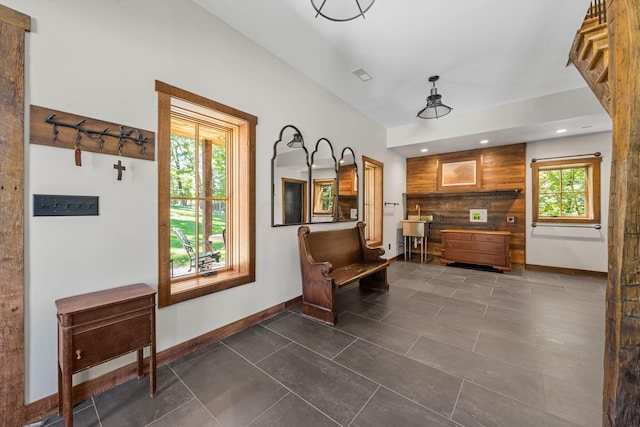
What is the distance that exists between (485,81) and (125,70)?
13.9 ft

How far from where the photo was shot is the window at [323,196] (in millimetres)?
3537

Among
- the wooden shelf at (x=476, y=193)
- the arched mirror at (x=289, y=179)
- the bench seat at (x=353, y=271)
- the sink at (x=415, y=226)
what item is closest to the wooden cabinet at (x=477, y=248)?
the sink at (x=415, y=226)

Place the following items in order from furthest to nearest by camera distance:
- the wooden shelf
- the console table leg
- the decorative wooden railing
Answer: the wooden shelf < the console table leg < the decorative wooden railing

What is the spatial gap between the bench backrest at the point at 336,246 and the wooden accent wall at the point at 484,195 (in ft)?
10.2

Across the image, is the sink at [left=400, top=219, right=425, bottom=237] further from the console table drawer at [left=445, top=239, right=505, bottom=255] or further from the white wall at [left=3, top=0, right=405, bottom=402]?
the white wall at [left=3, top=0, right=405, bottom=402]

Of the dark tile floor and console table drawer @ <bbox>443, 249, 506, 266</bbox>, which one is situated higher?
console table drawer @ <bbox>443, 249, 506, 266</bbox>

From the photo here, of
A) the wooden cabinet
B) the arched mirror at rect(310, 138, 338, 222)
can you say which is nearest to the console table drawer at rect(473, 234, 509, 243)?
the wooden cabinet

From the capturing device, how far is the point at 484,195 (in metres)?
5.48

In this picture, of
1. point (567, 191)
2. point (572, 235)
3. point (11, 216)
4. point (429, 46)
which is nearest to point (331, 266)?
point (11, 216)

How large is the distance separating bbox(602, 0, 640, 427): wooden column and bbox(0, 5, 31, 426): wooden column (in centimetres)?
288

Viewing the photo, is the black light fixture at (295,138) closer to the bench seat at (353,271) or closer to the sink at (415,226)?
the bench seat at (353,271)

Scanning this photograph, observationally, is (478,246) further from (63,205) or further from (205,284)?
(63,205)

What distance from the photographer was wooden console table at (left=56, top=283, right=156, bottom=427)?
1302 mm

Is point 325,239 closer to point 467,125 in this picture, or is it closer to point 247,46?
point 247,46
